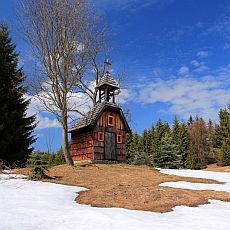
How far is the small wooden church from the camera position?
946 inches

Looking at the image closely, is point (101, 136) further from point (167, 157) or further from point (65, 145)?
point (167, 157)

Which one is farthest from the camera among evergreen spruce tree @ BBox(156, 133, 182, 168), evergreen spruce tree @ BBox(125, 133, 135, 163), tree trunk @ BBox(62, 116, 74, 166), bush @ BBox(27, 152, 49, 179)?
evergreen spruce tree @ BBox(125, 133, 135, 163)

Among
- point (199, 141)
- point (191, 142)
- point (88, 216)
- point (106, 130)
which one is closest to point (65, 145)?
point (106, 130)

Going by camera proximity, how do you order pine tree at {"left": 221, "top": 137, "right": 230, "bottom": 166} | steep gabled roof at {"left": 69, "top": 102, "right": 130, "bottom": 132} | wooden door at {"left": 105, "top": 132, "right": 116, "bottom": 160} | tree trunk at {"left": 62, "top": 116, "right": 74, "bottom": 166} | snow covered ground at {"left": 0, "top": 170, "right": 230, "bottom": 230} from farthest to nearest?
pine tree at {"left": 221, "top": 137, "right": 230, "bottom": 166}, wooden door at {"left": 105, "top": 132, "right": 116, "bottom": 160}, steep gabled roof at {"left": 69, "top": 102, "right": 130, "bottom": 132}, tree trunk at {"left": 62, "top": 116, "right": 74, "bottom": 166}, snow covered ground at {"left": 0, "top": 170, "right": 230, "bottom": 230}

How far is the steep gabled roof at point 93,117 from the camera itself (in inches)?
941

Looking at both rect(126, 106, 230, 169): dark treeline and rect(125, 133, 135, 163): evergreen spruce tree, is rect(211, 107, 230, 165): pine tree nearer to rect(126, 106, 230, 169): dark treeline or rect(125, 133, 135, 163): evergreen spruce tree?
rect(126, 106, 230, 169): dark treeline

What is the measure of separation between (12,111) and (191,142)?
40.6m

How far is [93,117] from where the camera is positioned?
24.1 m

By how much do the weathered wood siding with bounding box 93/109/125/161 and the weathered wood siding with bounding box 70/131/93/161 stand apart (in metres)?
0.44

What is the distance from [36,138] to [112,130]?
18.9 ft

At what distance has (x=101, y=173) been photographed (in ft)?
58.9

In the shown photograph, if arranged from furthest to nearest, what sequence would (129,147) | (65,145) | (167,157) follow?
1. (129,147)
2. (167,157)
3. (65,145)

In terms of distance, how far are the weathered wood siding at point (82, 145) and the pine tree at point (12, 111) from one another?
3554 mm

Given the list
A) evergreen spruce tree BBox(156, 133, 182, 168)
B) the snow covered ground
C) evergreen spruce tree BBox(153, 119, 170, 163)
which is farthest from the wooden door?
evergreen spruce tree BBox(153, 119, 170, 163)
